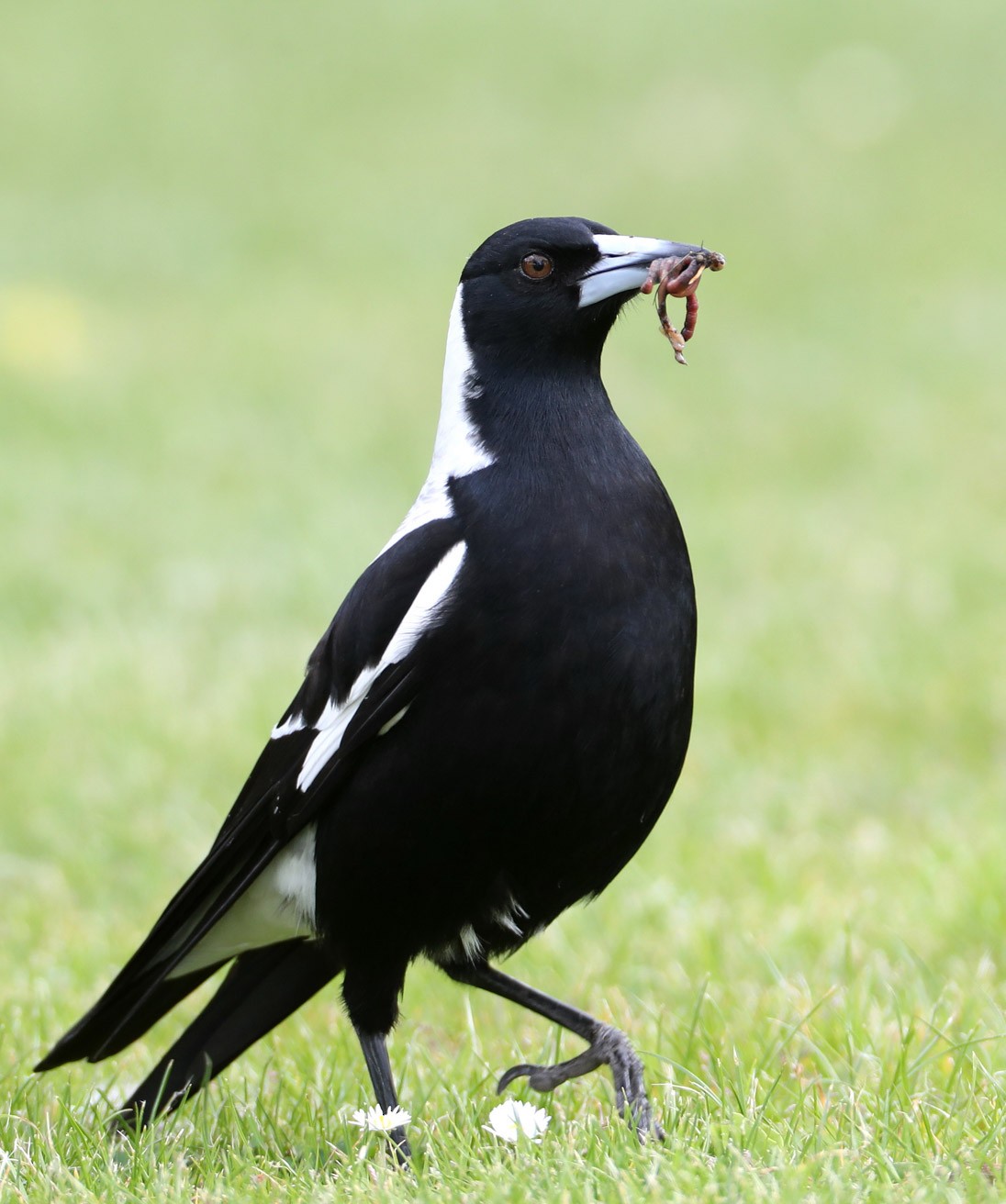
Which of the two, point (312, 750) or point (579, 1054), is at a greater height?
point (312, 750)

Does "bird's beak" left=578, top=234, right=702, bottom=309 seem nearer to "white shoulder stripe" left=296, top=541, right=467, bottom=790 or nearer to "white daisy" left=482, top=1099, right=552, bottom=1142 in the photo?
"white shoulder stripe" left=296, top=541, right=467, bottom=790

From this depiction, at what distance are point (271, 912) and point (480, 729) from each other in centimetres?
64

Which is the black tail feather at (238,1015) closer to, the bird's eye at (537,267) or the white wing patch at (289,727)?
the white wing patch at (289,727)

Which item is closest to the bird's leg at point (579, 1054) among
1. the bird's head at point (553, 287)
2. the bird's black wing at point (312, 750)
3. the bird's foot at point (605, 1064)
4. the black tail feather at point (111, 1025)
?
the bird's foot at point (605, 1064)

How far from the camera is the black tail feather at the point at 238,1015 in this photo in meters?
2.89

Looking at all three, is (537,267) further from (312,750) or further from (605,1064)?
(605,1064)

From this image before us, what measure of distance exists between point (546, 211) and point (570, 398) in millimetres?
11743

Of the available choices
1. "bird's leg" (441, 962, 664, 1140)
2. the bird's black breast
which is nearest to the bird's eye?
the bird's black breast

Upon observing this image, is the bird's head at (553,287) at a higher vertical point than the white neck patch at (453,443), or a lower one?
higher

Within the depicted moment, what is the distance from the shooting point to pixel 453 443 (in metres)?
2.83

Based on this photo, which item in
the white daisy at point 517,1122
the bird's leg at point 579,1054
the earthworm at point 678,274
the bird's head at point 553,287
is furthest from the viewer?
the bird's head at point 553,287

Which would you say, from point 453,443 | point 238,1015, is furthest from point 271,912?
point 453,443

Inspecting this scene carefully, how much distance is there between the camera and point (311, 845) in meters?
2.79

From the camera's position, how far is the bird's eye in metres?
2.85
